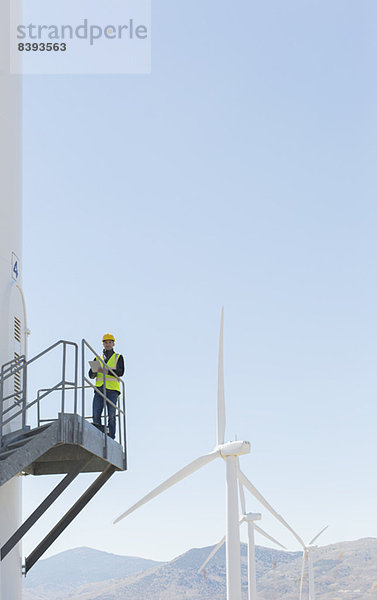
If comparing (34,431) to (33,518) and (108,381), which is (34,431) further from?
(108,381)

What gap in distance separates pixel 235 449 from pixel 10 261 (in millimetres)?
17885

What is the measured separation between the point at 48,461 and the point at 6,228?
5.06m

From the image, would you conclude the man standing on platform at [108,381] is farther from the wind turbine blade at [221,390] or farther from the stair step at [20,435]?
the wind turbine blade at [221,390]

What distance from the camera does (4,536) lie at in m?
15.9

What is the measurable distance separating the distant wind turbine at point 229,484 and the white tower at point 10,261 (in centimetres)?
1243

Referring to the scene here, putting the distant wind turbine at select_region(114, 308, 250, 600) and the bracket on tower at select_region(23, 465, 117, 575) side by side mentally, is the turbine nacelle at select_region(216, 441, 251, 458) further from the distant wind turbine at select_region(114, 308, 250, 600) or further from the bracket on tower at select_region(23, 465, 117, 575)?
the bracket on tower at select_region(23, 465, 117, 575)

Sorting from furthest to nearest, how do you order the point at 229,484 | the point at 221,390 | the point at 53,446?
the point at 221,390, the point at 229,484, the point at 53,446

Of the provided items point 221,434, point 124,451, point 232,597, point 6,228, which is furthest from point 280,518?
point 6,228

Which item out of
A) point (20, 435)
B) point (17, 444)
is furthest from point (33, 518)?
point (20, 435)

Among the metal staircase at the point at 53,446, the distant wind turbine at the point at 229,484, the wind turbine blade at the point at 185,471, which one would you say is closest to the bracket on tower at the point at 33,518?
the metal staircase at the point at 53,446

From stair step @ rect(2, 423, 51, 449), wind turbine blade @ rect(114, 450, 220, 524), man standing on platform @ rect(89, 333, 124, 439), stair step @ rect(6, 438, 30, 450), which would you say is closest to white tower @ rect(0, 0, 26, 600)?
stair step @ rect(2, 423, 51, 449)

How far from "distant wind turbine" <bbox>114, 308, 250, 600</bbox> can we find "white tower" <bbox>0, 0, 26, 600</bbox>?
12.4m

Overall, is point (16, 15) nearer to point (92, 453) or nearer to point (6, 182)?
point (6, 182)

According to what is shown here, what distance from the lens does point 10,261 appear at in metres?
17.6
